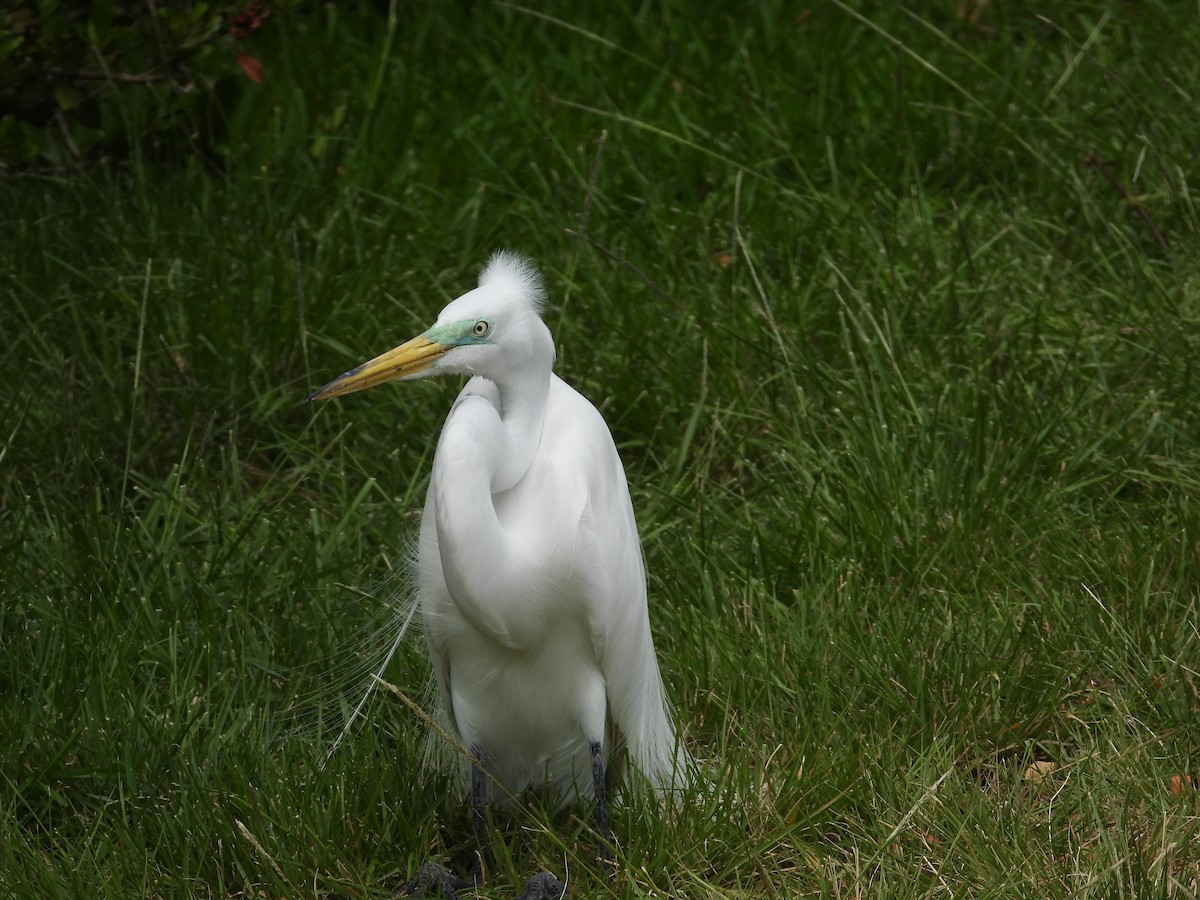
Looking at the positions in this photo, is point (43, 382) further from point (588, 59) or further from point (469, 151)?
point (588, 59)

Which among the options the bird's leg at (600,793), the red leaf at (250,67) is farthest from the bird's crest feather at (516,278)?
the red leaf at (250,67)

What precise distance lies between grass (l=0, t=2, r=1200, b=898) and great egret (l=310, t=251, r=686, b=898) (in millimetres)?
126

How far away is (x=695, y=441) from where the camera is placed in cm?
348

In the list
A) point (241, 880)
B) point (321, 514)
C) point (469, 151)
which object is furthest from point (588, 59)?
point (241, 880)

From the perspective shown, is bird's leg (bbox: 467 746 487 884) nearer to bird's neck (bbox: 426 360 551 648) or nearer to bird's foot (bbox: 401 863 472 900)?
bird's foot (bbox: 401 863 472 900)

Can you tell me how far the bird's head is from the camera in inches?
85.0

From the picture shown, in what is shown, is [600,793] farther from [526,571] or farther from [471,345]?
[471,345]

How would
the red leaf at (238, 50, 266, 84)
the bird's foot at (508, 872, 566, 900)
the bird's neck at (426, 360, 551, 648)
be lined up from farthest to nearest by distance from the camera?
the red leaf at (238, 50, 266, 84), the bird's foot at (508, 872, 566, 900), the bird's neck at (426, 360, 551, 648)

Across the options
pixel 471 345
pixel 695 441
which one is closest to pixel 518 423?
pixel 471 345

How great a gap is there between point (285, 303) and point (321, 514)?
1.79 feet

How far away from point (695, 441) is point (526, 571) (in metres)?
1.30

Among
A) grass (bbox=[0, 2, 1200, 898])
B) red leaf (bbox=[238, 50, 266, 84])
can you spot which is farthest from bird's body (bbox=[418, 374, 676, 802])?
red leaf (bbox=[238, 50, 266, 84])

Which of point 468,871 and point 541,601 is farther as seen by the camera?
point 468,871

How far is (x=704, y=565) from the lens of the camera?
3012 millimetres
